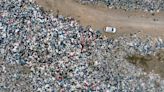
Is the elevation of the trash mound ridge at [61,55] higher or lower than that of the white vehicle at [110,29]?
lower

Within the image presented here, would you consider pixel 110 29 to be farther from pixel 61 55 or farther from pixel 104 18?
pixel 61 55

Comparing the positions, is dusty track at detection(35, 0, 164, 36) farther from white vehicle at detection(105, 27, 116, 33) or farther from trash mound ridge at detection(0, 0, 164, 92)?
trash mound ridge at detection(0, 0, 164, 92)

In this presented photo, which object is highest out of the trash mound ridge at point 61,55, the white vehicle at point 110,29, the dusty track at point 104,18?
the dusty track at point 104,18

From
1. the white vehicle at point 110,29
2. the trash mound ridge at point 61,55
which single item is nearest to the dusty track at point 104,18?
the white vehicle at point 110,29

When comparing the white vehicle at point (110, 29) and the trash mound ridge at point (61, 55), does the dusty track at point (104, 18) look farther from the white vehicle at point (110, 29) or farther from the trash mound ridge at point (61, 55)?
the trash mound ridge at point (61, 55)

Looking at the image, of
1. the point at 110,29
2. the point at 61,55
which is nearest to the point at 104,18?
the point at 110,29

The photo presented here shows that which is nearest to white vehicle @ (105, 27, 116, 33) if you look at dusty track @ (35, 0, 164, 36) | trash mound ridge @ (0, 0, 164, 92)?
dusty track @ (35, 0, 164, 36)

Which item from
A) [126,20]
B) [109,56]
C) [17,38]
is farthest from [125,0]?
[17,38]
